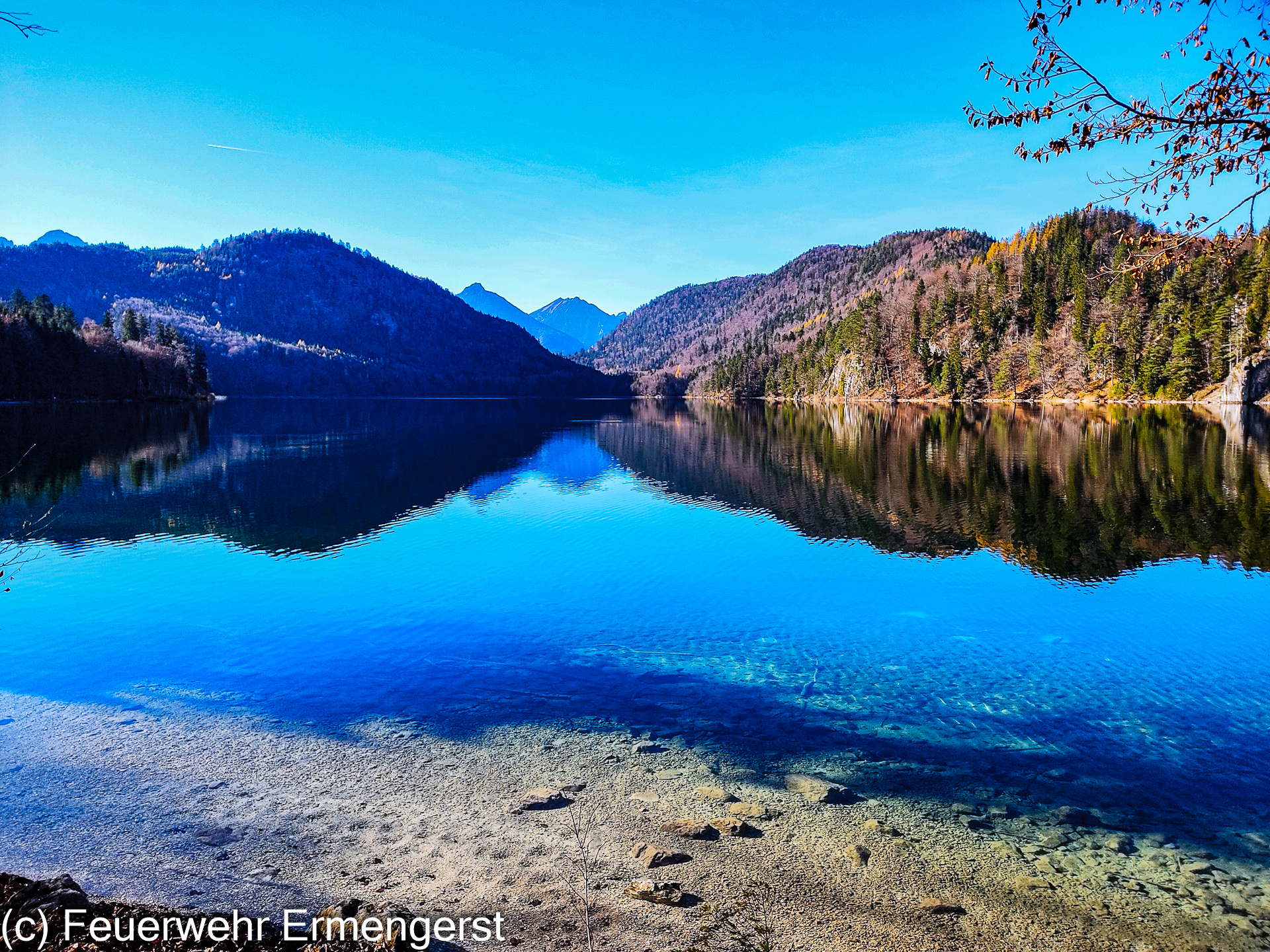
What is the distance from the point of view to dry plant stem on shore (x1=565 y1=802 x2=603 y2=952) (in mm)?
7289

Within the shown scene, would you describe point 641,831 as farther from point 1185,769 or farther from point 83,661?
point 83,661

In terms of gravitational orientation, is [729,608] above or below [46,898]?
below

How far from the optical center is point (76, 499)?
36.0 meters

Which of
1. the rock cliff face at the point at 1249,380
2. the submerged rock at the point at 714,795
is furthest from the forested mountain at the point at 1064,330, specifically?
the submerged rock at the point at 714,795

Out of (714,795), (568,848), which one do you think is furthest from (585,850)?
(714,795)

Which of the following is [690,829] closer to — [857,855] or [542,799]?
[857,855]

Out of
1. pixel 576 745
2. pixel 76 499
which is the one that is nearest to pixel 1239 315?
pixel 576 745

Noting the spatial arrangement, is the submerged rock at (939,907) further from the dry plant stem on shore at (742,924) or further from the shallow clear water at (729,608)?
the shallow clear water at (729,608)

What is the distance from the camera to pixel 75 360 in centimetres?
12375

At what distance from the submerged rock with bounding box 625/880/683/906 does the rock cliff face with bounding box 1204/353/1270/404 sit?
125549 millimetres

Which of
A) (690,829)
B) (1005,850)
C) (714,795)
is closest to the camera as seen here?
(1005,850)

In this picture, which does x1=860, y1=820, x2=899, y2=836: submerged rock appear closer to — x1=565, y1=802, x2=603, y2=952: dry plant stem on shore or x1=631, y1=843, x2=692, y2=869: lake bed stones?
x1=631, y1=843, x2=692, y2=869: lake bed stones

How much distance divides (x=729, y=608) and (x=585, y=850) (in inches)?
490

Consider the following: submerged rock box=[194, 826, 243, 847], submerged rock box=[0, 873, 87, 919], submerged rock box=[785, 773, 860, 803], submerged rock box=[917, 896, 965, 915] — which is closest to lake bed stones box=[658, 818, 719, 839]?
submerged rock box=[785, 773, 860, 803]
